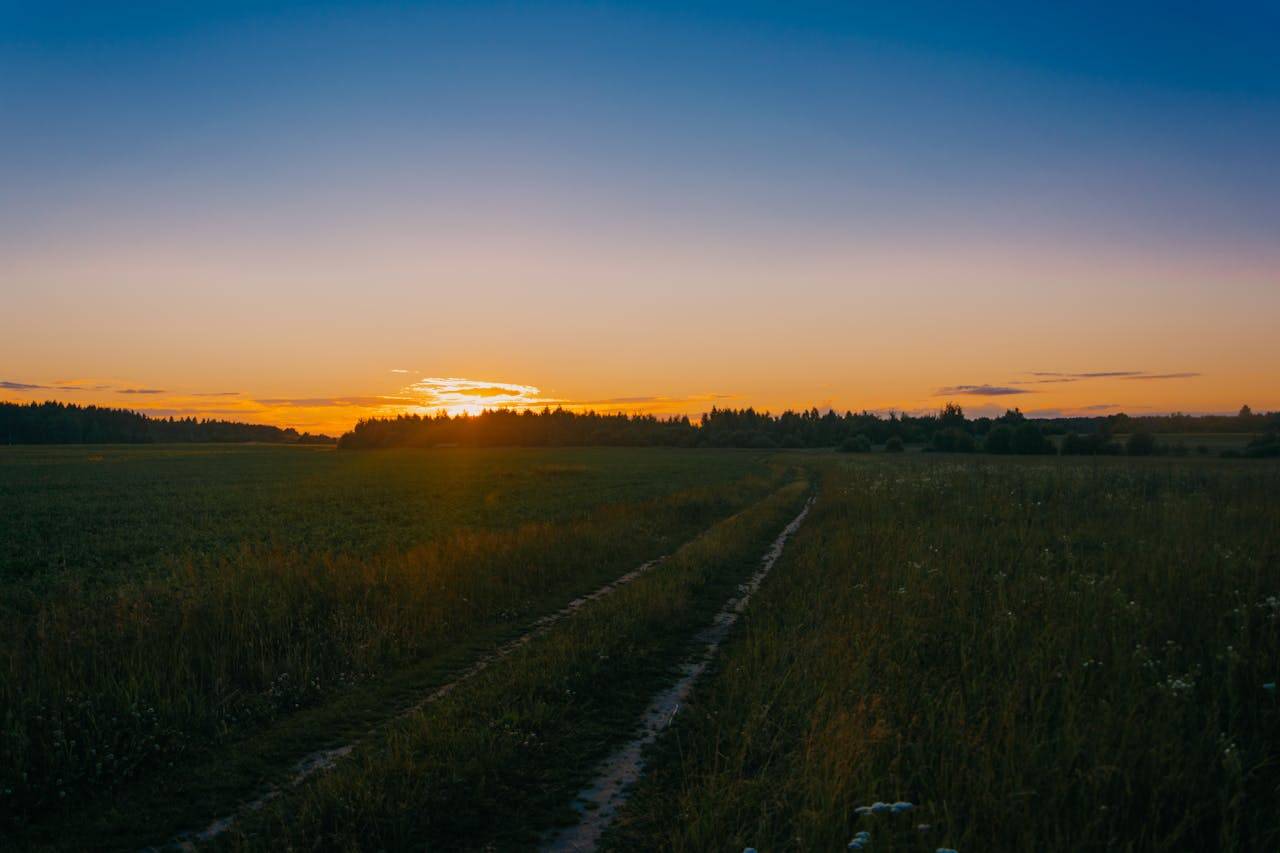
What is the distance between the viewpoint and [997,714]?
6.39m

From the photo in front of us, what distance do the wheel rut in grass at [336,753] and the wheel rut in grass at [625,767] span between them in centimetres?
244

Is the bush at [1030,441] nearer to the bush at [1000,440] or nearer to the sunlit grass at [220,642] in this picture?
the bush at [1000,440]

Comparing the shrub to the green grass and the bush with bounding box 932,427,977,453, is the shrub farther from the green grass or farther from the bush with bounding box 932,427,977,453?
the green grass

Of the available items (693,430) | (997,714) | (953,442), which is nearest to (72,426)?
(693,430)

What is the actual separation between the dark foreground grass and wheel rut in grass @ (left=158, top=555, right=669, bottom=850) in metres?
2.97

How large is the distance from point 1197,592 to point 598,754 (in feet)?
28.3

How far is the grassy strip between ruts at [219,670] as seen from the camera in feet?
20.1

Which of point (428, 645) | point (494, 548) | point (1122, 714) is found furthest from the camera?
point (494, 548)

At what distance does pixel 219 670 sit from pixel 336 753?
3001 millimetres

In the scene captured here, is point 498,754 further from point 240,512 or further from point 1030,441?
point 1030,441

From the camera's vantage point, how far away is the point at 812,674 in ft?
25.8

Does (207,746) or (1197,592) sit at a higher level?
(1197,592)

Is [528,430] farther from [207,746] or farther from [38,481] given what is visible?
[207,746]

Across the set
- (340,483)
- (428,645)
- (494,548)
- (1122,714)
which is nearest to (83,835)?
(428,645)
